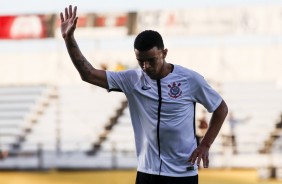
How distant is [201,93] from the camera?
15.0 ft

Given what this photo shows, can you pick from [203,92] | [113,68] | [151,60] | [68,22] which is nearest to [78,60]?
[68,22]

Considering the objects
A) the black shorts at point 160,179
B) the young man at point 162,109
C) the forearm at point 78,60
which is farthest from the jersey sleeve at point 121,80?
the black shorts at point 160,179

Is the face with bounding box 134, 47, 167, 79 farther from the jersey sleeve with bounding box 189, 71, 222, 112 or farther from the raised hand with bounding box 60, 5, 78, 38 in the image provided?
the raised hand with bounding box 60, 5, 78, 38

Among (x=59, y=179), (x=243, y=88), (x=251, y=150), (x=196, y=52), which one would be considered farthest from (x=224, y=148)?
(x=196, y=52)

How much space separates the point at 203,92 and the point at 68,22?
0.84 meters

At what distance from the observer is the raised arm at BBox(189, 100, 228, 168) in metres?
4.53

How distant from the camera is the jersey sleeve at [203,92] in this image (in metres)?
4.52

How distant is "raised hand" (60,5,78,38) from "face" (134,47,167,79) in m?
0.36

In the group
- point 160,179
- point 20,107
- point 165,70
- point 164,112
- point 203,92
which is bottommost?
point 20,107

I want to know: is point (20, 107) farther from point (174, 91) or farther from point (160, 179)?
point (174, 91)

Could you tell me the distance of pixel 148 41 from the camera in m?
4.24

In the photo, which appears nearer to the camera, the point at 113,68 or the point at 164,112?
the point at 164,112

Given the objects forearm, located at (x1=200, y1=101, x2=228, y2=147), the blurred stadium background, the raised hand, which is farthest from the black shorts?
the blurred stadium background

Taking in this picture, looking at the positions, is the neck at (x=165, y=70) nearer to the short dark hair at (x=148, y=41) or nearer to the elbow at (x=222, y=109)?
the short dark hair at (x=148, y=41)
